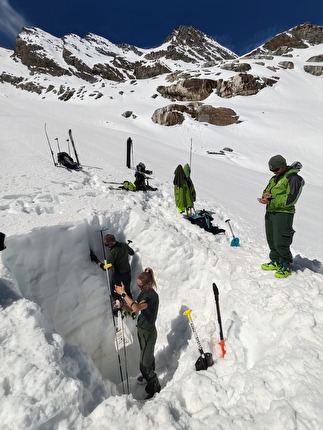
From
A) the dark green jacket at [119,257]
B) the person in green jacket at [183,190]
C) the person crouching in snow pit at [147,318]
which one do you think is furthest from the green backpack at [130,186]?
the person crouching in snow pit at [147,318]

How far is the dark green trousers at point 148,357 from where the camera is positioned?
16.3 feet

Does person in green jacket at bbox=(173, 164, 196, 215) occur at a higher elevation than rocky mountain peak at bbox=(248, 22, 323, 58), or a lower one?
lower

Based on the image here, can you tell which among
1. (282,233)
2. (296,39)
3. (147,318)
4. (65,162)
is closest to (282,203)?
(282,233)

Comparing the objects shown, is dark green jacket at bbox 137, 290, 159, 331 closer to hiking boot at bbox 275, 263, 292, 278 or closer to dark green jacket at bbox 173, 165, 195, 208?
hiking boot at bbox 275, 263, 292, 278

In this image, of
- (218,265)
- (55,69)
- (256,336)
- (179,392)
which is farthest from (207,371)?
(55,69)

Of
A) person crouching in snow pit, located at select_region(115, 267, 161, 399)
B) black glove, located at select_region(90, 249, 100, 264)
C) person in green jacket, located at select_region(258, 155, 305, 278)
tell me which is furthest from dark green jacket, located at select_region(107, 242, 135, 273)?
person in green jacket, located at select_region(258, 155, 305, 278)

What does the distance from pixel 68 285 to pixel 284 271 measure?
463 cm

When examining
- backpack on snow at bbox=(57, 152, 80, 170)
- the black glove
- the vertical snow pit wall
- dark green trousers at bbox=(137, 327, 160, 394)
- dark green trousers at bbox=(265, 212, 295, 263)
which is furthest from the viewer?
backpack on snow at bbox=(57, 152, 80, 170)

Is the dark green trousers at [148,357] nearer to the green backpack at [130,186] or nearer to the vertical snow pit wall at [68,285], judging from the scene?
the vertical snow pit wall at [68,285]

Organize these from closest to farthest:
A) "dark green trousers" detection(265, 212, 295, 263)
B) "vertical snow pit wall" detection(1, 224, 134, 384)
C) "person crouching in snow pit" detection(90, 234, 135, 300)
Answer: "dark green trousers" detection(265, 212, 295, 263) → "vertical snow pit wall" detection(1, 224, 134, 384) → "person crouching in snow pit" detection(90, 234, 135, 300)

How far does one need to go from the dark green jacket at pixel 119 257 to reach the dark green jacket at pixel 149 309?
1.48m

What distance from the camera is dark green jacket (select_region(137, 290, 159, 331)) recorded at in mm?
4656

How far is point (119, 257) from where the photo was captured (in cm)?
606

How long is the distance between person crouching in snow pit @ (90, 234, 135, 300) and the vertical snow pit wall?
41 cm
